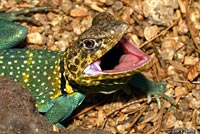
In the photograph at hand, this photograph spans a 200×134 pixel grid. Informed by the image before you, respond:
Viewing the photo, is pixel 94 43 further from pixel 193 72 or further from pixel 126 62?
pixel 193 72

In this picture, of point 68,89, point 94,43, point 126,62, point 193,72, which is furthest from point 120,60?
point 193,72

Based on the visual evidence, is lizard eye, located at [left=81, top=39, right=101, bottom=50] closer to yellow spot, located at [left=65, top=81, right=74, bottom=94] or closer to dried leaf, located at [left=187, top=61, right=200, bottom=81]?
yellow spot, located at [left=65, top=81, right=74, bottom=94]

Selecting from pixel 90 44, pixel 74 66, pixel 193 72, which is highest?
pixel 90 44

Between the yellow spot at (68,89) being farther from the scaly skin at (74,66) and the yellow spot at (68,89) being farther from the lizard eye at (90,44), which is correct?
the lizard eye at (90,44)

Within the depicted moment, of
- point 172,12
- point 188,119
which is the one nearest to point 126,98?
point 188,119

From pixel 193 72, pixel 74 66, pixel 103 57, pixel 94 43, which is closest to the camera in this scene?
pixel 94 43

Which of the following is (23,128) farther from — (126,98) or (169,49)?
(169,49)

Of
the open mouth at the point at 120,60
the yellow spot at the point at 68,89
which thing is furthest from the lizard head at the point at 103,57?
the yellow spot at the point at 68,89
